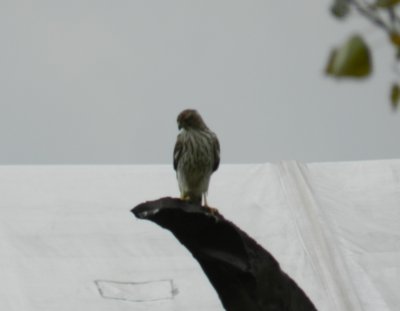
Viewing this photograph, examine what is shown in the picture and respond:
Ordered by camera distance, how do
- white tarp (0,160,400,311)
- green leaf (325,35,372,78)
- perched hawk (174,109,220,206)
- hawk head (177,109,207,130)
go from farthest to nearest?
white tarp (0,160,400,311)
hawk head (177,109,207,130)
perched hawk (174,109,220,206)
green leaf (325,35,372,78)

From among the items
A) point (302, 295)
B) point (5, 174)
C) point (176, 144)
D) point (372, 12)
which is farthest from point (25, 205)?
point (372, 12)

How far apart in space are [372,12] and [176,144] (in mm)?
4467

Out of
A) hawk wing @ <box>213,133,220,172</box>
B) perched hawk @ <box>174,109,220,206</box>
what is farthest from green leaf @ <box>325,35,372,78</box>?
hawk wing @ <box>213,133,220,172</box>

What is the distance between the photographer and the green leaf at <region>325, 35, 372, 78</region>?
1.26 meters

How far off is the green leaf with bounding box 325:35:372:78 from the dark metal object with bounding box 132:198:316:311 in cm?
138

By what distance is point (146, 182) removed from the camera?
7746 millimetres

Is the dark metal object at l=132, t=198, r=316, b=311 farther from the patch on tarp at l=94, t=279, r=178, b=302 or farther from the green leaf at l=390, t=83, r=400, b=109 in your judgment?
the patch on tarp at l=94, t=279, r=178, b=302

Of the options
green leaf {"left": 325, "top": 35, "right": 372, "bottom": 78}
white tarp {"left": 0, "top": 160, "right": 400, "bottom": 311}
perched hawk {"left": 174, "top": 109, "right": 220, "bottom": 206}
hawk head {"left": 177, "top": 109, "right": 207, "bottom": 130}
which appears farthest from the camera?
white tarp {"left": 0, "top": 160, "right": 400, "bottom": 311}

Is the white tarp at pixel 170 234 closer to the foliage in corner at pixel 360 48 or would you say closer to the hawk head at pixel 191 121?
the hawk head at pixel 191 121

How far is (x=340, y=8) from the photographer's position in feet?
4.28

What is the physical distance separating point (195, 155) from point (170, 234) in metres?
1.82

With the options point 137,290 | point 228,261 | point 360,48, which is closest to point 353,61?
point 360,48

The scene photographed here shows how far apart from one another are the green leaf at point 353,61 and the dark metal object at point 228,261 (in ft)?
4.52

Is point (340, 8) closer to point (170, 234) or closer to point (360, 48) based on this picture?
point (360, 48)
